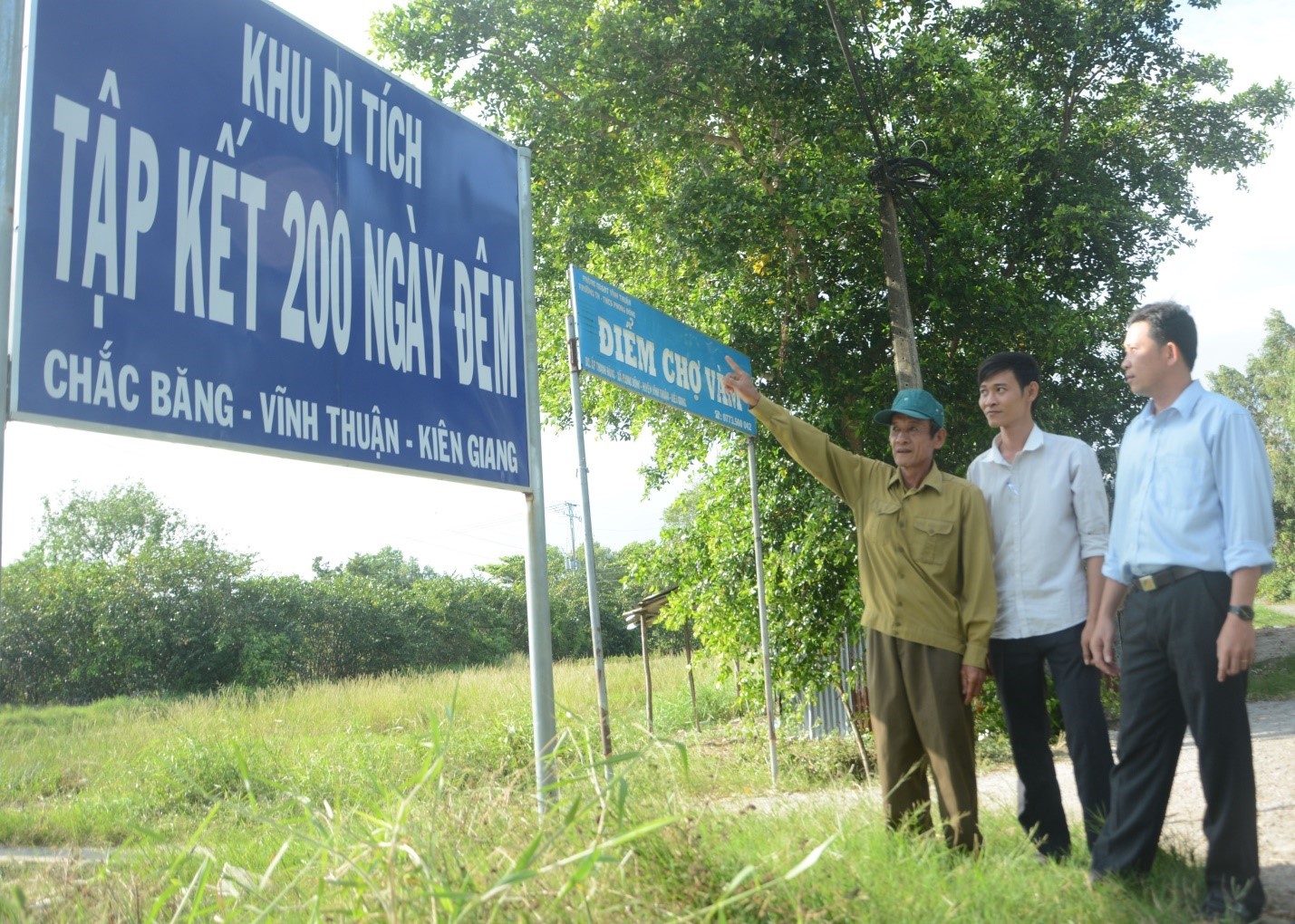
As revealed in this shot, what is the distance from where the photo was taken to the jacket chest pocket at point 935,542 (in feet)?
11.5

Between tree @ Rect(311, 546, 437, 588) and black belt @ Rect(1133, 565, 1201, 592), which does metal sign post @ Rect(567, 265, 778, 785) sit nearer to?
black belt @ Rect(1133, 565, 1201, 592)

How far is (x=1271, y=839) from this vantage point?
13.4ft

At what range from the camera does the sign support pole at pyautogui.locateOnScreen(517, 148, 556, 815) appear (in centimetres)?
361

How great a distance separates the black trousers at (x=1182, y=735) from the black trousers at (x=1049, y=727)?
232 millimetres

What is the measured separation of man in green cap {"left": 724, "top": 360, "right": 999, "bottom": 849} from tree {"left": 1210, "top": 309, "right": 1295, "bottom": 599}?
4488 centimetres

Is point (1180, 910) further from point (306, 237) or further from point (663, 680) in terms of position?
point (663, 680)

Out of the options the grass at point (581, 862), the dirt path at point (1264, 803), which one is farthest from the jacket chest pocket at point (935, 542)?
the dirt path at point (1264, 803)

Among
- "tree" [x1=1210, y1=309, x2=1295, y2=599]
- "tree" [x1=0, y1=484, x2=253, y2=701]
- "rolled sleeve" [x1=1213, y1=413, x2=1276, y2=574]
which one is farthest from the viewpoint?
"tree" [x1=1210, y1=309, x2=1295, y2=599]

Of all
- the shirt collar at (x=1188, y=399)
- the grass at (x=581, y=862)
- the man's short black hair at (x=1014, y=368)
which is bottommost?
the grass at (x=581, y=862)

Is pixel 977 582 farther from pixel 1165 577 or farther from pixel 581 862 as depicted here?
pixel 581 862

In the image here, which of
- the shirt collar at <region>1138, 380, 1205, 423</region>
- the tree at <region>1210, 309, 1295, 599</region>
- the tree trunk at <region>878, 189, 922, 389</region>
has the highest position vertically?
the tree at <region>1210, 309, 1295, 599</region>

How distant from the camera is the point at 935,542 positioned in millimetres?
3527

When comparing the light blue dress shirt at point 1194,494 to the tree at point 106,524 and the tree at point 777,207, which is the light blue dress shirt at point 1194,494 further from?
the tree at point 106,524

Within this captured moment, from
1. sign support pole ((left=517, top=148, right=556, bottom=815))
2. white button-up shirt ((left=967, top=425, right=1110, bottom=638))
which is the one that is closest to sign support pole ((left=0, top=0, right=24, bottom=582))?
sign support pole ((left=517, top=148, right=556, bottom=815))
